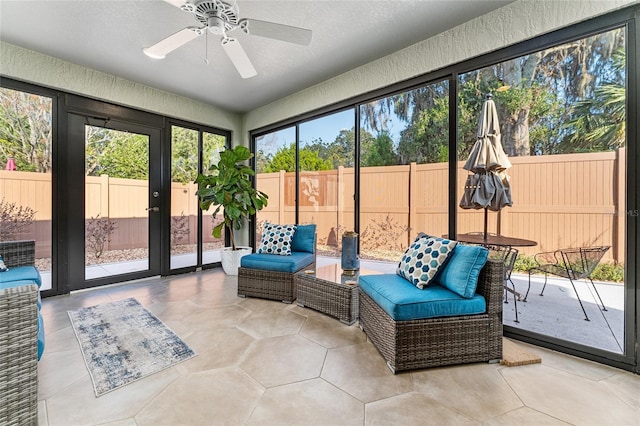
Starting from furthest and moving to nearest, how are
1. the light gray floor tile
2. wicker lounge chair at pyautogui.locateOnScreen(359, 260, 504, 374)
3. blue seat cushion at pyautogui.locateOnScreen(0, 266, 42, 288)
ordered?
blue seat cushion at pyautogui.locateOnScreen(0, 266, 42, 288)
wicker lounge chair at pyautogui.locateOnScreen(359, 260, 504, 374)
the light gray floor tile

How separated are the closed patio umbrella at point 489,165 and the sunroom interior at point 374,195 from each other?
9 cm

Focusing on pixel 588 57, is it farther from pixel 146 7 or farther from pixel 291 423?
pixel 146 7

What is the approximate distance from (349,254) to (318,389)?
1456mm

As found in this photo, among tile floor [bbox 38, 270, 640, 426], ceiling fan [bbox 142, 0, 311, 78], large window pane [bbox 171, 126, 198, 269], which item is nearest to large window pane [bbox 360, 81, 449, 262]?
tile floor [bbox 38, 270, 640, 426]

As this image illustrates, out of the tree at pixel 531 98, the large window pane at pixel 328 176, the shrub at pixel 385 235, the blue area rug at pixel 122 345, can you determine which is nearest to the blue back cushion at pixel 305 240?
the large window pane at pixel 328 176

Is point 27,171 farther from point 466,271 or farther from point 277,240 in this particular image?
point 466,271

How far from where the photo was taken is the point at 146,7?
95.3 inches

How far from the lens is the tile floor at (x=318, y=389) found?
1.49 metres

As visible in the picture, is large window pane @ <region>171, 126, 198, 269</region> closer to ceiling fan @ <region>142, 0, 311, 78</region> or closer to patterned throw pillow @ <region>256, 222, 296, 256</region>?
patterned throw pillow @ <region>256, 222, 296, 256</region>

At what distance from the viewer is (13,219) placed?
3.24 metres

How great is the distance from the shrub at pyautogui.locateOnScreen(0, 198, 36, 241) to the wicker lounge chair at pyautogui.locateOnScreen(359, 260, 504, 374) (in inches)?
158

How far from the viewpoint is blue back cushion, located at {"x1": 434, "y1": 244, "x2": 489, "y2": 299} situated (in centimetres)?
199

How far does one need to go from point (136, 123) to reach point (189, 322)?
3.08 metres

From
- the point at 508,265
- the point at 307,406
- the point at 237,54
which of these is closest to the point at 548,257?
the point at 508,265
